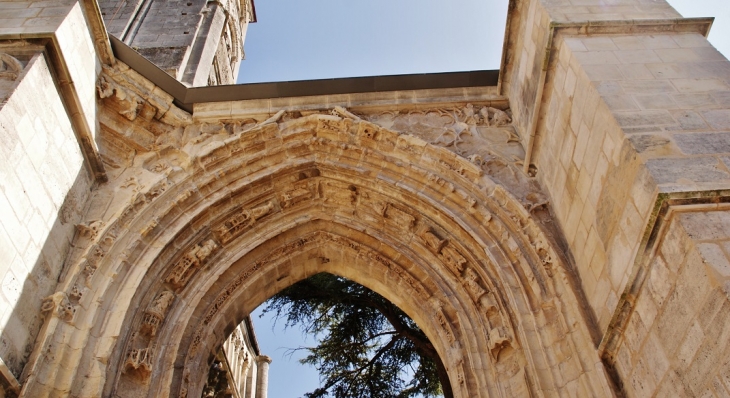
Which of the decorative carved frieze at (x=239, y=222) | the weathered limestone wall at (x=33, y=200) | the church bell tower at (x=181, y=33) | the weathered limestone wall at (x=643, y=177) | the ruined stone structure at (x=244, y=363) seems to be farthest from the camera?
the church bell tower at (x=181, y=33)

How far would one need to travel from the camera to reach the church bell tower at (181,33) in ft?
33.9

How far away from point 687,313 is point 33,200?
4.57 meters

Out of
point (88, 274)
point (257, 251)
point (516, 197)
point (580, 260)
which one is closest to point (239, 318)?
point (257, 251)

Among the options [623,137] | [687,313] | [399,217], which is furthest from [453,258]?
[687,313]

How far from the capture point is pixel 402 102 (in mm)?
6977

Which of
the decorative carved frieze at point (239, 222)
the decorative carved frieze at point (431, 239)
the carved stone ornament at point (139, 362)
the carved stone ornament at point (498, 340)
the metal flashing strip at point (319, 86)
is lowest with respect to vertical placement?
the carved stone ornament at point (139, 362)

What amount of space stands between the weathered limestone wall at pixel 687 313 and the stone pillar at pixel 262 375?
768cm

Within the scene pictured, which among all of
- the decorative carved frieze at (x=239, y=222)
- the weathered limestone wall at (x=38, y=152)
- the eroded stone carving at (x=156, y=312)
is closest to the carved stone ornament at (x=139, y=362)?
the eroded stone carving at (x=156, y=312)

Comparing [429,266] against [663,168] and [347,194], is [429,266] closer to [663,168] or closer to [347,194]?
[347,194]

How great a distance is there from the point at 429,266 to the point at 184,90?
3094mm

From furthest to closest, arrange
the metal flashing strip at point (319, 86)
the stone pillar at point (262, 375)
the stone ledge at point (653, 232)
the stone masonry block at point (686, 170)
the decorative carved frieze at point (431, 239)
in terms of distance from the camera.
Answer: the stone pillar at point (262, 375) → the metal flashing strip at point (319, 86) → the decorative carved frieze at point (431, 239) → the stone masonry block at point (686, 170) → the stone ledge at point (653, 232)

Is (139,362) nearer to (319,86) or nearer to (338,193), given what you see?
(338,193)

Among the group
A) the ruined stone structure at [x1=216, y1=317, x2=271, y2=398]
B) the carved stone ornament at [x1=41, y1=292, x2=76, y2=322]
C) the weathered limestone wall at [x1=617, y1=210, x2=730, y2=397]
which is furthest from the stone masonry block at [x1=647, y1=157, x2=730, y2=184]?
the ruined stone structure at [x1=216, y1=317, x2=271, y2=398]

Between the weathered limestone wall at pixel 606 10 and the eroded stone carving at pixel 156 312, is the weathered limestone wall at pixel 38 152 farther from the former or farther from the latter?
the weathered limestone wall at pixel 606 10
